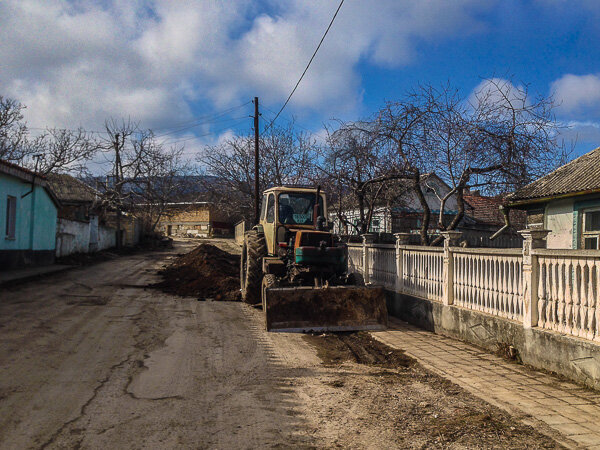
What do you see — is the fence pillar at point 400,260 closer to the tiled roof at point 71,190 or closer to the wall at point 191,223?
the tiled roof at point 71,190

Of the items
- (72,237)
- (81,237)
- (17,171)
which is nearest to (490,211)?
(17,171)

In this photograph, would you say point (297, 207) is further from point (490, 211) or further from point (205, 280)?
point (490, 211)

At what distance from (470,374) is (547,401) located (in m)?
1.15

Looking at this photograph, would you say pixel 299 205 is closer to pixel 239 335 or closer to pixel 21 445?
pixel 239 335

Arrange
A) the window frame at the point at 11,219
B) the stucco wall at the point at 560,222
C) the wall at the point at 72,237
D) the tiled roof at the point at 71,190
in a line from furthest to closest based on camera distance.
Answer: the tiled roof at the point at 71,190, the wall at the point at 72,237, the window frame at the point at 11,219, the stucco wall at the point at 560,222

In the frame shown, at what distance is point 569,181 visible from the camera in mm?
12375

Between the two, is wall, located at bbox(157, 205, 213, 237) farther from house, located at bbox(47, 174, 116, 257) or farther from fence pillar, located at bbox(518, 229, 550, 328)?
fence pillar, located at bbox(518, 229, 550, 328)

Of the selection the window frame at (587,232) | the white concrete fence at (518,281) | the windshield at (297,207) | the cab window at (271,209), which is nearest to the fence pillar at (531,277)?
the white concrete fence at (518,281)

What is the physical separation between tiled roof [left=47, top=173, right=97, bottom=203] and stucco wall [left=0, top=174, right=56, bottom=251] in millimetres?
14203

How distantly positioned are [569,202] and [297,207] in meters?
6.96

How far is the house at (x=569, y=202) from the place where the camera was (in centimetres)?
1172

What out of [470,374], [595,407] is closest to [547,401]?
[595,407]

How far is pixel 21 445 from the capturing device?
3754mm

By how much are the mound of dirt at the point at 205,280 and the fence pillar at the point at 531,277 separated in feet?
26.6
